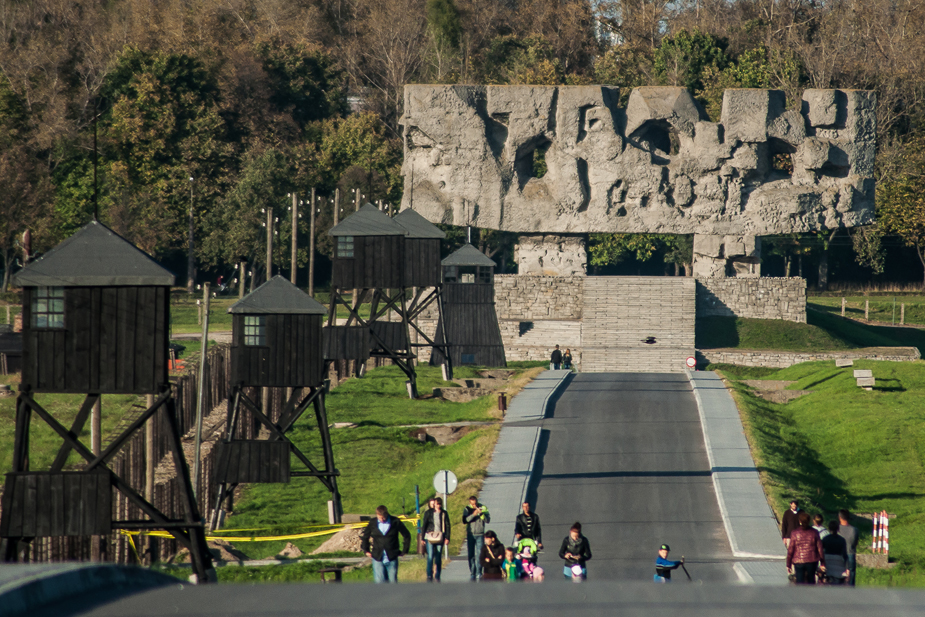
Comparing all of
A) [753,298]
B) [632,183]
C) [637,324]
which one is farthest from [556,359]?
[753,298]

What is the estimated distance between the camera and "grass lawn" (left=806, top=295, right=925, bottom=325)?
231 feet

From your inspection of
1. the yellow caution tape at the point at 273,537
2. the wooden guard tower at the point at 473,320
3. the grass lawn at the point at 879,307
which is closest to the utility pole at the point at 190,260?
the wooden guard tower at the point at 473,320

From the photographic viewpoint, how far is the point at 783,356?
5244 cm

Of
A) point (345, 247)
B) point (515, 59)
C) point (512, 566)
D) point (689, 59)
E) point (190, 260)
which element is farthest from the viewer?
point (515, 59)

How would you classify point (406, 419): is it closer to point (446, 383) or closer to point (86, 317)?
Answer: point (446, 383)

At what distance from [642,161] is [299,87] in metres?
32.8

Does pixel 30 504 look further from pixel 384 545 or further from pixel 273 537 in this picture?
pixel 273 537

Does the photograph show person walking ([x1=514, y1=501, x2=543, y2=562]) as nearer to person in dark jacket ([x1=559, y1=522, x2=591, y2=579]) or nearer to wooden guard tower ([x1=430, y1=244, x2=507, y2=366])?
person in dark jacket ([x1=559, y1=522, x2=591, y2=579])

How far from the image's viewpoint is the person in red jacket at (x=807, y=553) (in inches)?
663

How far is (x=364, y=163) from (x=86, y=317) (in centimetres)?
6055

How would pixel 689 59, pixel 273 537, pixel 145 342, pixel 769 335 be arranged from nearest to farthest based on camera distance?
pixel 145 342 < pixel 273 537 < pixel 769 335 < pixel 689 59

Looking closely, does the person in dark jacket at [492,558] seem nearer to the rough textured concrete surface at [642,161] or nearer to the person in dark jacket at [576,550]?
the person in dark jacket at [576,550]

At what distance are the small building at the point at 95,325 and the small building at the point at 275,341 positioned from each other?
8236 millimetres

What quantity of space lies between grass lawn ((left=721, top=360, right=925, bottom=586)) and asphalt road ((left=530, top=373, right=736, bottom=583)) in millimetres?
1795
